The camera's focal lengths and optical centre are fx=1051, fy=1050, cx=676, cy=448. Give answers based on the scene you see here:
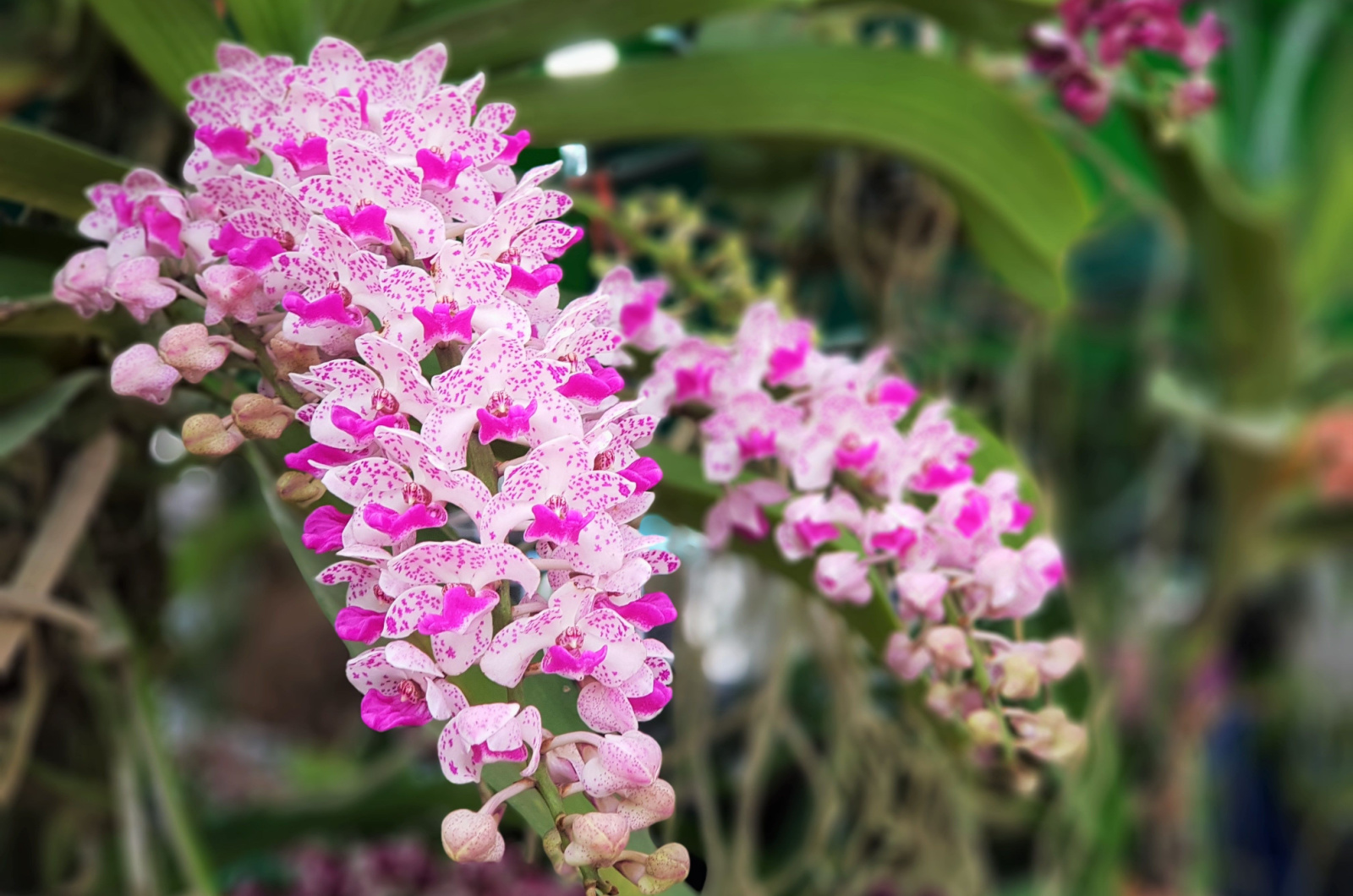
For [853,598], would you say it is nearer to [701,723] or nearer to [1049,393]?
[701,723]

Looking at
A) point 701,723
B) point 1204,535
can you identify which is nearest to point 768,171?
point 701,723

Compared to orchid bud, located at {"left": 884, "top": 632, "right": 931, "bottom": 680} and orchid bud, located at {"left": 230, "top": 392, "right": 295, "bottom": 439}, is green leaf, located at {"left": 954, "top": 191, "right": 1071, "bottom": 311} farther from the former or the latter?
orchid bud, located at {"left": 230, "top": 392, "right": 295, "bottom": 439}

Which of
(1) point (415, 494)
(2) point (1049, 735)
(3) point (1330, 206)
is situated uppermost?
(3) point (1330, 206)

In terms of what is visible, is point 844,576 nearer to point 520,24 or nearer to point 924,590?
point 924,590

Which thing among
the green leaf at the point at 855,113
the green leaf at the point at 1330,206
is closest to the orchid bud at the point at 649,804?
the green leaf at the point at 855,113

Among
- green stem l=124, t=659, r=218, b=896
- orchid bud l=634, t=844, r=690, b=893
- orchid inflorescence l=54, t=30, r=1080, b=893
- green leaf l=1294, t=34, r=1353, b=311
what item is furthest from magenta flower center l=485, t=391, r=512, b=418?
green leaf l=1294, t=34, r=1353, b=311

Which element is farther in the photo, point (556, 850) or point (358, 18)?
point (358, 18)

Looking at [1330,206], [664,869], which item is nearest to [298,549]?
[664,869]
